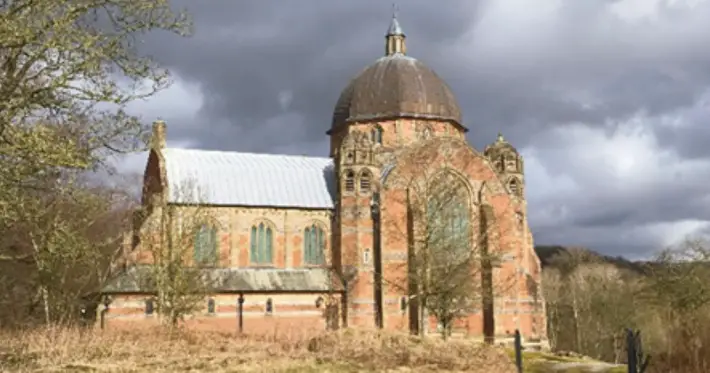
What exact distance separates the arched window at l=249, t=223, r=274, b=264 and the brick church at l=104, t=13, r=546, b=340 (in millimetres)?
67

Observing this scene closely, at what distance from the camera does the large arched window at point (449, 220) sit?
37.3m

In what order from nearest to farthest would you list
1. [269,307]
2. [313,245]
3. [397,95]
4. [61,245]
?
[61,245]
[269,307]
[313,245]
[397,95]

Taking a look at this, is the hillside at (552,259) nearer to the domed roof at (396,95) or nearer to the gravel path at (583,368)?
the domed roof at (396,95)

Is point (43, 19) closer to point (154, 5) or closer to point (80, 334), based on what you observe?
point (154, 5)

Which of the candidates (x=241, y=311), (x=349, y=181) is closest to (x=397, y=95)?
(x=349, y=181)

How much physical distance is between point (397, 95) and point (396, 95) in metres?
0.07

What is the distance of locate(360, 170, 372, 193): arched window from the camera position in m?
44.1

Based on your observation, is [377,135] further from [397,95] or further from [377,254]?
[377,254]

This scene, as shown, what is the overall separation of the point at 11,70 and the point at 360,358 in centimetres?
1141

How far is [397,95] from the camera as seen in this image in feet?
167

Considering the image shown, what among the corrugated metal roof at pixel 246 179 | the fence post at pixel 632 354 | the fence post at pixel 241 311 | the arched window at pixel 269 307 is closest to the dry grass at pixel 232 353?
the fence post at pixel 632 354

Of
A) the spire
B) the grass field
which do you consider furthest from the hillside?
the grass field

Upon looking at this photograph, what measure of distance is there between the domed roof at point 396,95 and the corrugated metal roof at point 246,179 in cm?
525

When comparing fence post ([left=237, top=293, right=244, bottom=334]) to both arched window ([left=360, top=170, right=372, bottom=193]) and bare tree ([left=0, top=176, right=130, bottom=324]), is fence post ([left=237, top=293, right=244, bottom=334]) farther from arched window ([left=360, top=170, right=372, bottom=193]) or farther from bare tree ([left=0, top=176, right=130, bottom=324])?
arched window ([left=360, top=170, right=372, bottom=193])
